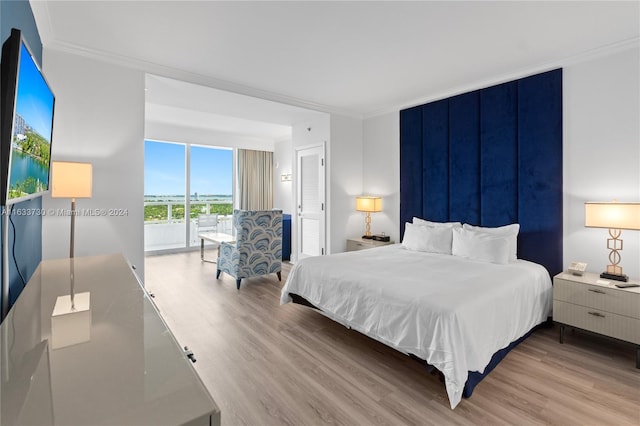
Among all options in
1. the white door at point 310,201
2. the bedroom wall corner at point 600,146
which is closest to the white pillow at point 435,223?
the bedroom wall corner at point 600,146

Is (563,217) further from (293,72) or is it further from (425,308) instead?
(293,72)

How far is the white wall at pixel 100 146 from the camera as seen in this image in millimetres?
3012

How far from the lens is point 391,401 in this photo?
199 centimetres

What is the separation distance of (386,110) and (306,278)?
3222mm

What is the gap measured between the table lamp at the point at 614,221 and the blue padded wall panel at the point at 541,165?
0.44 metres

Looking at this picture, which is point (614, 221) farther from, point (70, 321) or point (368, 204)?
point (70, 321)

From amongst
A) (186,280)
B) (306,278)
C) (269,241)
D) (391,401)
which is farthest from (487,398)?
(186,280)

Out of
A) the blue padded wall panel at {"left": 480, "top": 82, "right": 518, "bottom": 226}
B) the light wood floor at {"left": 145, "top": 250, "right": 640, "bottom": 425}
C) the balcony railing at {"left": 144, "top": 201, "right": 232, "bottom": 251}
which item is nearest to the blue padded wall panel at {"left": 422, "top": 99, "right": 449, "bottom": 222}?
the blue padded wall panel at {"left": 480, "top": 82, "right": 518, "bottom": 226}

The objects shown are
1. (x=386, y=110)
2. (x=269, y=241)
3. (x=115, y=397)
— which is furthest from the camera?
(x=386, y=110)

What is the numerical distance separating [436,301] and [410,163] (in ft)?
9.77

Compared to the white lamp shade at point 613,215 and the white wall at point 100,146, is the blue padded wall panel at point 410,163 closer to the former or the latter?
the white lamp shade at point 613,215

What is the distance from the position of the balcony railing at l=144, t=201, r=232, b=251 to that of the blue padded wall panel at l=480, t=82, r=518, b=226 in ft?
19.6

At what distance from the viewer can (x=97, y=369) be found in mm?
786

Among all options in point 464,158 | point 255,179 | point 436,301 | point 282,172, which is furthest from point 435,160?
point 255,179
